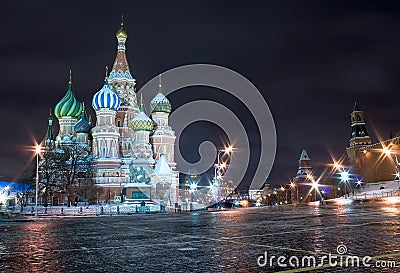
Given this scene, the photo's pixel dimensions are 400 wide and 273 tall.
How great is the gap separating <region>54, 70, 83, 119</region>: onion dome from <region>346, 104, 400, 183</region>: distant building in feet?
199

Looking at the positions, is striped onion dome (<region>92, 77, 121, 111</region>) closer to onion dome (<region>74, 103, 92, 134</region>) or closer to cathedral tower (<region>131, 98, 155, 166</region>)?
cathedral tower (<region>131, 98, 155, 166</region>)

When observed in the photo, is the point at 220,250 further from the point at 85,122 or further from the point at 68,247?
the point at 85,122

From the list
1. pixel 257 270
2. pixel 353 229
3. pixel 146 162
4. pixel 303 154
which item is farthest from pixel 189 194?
pixel 257 270

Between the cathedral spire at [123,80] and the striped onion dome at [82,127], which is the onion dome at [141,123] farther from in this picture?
the striped onion dome at [82,127]

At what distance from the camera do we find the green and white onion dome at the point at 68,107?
74.5 meters

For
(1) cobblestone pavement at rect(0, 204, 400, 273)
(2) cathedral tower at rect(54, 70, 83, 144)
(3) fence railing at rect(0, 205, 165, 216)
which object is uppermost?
(2) cathedral tower at rect(54, 70, 83, 144)

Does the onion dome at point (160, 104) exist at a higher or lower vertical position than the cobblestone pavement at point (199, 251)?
higher

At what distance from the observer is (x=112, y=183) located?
61.1 m

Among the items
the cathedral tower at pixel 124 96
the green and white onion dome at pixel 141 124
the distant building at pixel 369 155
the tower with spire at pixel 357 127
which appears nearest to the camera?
the green and white onion dome at pixel 141 124

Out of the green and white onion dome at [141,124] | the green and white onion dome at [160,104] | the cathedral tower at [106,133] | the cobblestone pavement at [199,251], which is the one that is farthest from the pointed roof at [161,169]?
the cobblestone pavement at [199,251]

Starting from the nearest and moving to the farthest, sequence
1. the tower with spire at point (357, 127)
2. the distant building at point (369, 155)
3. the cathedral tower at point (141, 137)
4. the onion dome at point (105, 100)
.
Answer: the onion dome at point (105, 100) < the cathedral tower at point (141, 137) < the distant building at point (369, 155) < the tower with spire at point (357, 127)

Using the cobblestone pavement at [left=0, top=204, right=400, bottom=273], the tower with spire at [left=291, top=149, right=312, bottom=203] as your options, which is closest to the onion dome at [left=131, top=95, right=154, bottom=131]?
the tower with spire at [left=291, top=149, right=312, bottom=203]

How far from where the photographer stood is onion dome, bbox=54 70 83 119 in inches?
2933

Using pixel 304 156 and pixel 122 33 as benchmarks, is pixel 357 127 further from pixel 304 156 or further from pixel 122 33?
pixel 122 33
